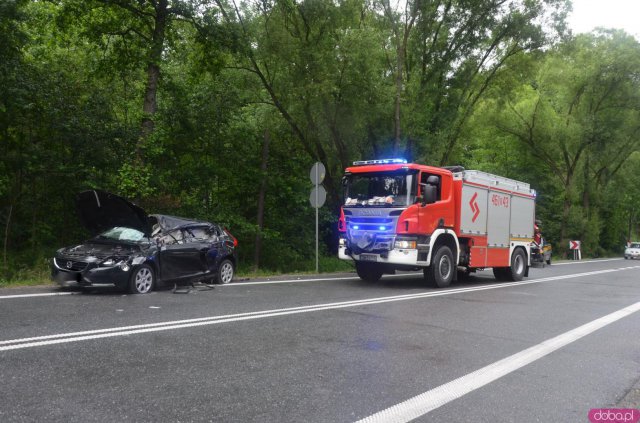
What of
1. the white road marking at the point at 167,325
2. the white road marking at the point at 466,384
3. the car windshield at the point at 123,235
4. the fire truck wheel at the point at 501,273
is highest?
the car windshield at the point at 123,235

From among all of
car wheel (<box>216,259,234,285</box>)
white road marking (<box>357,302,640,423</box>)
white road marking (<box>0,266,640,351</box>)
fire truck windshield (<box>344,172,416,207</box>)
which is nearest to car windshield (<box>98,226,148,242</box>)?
car wheel (<box>216,259,234,285</box>)

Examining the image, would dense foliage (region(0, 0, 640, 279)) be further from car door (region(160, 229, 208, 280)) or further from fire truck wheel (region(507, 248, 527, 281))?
fire truck wheel (region(507, 248, 527, 281))

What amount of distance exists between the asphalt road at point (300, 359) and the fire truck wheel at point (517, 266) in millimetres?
6359

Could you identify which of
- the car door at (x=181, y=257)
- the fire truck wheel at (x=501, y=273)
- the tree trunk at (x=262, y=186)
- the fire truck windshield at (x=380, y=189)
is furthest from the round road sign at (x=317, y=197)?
the fire truck wheel at (x=501, y=273)

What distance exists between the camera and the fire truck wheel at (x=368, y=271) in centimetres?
1379

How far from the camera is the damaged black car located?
8.99 metres

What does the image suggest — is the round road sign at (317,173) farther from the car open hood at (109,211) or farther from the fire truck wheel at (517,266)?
the fire truck wheel at (517,266)

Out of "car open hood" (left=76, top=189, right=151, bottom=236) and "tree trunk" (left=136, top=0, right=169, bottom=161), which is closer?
"car open hood" (left=76, top=189, right=151, bottom=236)

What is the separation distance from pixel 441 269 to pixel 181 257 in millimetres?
6193

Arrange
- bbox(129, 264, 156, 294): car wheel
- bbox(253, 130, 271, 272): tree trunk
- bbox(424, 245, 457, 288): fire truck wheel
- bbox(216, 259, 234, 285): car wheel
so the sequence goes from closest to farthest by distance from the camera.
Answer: bbox(129, 264, 156, 294): car wheel < bbox(216, 259, 234, 285): car wheel < bbox(424, 245, 457, 288): fire truck wheel < bbox(253, 130, 271, 272): tree trunk

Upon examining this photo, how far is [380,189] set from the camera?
1249cm

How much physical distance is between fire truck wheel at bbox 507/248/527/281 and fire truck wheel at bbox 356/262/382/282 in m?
4.42

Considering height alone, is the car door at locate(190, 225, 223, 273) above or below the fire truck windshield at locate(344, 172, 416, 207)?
below

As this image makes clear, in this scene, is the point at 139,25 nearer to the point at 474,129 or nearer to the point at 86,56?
the point at 86,56
